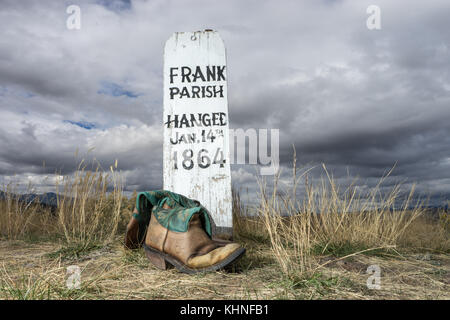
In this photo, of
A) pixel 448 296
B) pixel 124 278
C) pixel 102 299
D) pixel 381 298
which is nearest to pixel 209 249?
pixel 124 278

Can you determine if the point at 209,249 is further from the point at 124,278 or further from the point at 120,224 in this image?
the point at 120,224

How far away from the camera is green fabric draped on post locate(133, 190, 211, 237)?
219 centimetres

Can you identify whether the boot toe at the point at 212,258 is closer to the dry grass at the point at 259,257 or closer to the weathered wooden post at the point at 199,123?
the dry grass at the point at 259,257

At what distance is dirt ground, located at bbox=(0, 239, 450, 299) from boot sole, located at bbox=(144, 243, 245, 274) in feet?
0.15

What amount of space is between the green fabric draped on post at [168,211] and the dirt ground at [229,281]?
0.32m

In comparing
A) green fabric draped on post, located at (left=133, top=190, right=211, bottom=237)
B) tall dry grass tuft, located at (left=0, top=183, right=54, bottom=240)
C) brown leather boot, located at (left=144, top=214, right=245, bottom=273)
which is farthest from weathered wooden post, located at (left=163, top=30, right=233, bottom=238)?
tall dry grass tuft, located at (left=0, top=183, right=54, bottom=240)

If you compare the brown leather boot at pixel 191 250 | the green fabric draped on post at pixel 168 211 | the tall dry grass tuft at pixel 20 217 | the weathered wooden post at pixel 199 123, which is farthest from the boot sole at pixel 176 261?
the tall dry grass tuft at pixel 20 217

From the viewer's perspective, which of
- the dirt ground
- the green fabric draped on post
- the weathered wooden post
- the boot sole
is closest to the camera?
the dirt ground

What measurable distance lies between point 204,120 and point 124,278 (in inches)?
74.3

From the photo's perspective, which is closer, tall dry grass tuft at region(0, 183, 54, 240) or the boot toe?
the boot toe

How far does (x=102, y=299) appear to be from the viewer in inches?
60.8

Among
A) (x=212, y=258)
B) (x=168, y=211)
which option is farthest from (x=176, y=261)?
(x=168, y=211)

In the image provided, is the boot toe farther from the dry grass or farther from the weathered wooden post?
the weathered wooden post

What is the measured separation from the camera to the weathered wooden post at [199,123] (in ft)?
10.9
